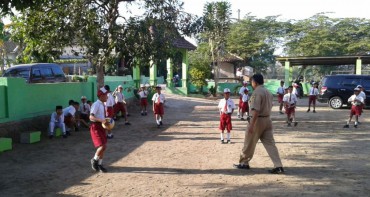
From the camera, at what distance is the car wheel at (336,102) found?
20.4 meters

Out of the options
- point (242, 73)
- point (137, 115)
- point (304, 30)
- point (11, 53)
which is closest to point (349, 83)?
point (137, 115)

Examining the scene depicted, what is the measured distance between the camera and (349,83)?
2005cm

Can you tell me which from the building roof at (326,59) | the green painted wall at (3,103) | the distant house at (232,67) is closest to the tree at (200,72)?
the building roof at (326,59)

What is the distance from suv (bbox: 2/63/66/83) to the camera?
→ 14.9 metres

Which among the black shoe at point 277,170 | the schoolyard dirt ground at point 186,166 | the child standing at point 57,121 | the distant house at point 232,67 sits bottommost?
the schoolyard dirt ground at point 186,166

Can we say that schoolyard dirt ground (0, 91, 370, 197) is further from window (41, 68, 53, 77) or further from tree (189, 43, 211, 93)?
tree (189, 43, 211, 93)

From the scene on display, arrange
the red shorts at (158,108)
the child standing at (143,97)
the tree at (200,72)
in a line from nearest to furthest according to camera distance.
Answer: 1. the red shorts at (158,108)
2. the child standing at (143,97)
3. the tree at (200,72)

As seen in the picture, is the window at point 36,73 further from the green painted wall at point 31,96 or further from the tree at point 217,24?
the tree at point 217,24

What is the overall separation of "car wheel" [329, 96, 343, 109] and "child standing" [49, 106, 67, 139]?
585 inches

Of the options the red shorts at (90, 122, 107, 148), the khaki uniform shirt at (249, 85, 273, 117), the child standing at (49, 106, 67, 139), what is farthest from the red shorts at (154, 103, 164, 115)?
the khaki uniform shirt at (249, 85, 273, 117)

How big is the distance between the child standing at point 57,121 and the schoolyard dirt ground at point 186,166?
33cm

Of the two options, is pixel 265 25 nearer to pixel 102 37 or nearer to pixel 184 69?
pixel 184 69

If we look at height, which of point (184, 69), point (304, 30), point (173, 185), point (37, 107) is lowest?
point (173, 185)

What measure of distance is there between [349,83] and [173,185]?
1652cm
